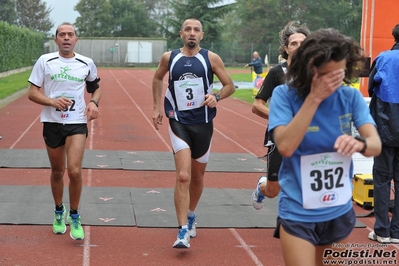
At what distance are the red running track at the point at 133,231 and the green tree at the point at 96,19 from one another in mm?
76378

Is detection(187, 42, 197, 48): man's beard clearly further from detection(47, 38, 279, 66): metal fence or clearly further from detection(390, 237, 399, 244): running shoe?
detection(47, 38, 279, 66): metal fence

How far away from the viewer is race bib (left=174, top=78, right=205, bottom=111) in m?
6.55

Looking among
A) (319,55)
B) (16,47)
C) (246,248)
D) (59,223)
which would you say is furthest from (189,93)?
(16,47)

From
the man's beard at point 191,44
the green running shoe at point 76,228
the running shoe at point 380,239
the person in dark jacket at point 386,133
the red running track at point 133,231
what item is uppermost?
the man's beard at point 191,44

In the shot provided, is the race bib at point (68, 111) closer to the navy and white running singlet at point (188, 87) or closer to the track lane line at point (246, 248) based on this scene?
the navy and white running singlet at point (188, 87)

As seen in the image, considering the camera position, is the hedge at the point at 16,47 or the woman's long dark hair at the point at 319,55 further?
the hedge at the point at 16,47

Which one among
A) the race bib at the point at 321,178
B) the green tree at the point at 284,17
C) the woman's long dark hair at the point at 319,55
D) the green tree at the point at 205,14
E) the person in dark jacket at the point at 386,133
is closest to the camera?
the woman's long dark hair at the point at 319,55

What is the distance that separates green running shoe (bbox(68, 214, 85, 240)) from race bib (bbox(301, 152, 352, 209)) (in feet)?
11.4

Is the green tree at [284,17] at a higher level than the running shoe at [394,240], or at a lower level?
higher

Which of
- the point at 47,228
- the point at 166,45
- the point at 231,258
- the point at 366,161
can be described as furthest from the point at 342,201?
the point at 166,45

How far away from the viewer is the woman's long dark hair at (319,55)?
11.1 feet

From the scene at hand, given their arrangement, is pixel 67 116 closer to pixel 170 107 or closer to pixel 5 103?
pixel 170 107

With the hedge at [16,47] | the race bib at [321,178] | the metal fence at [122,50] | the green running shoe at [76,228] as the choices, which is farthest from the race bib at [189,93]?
the metal fence at [122,50]

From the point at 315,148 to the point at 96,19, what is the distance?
94.1 m
